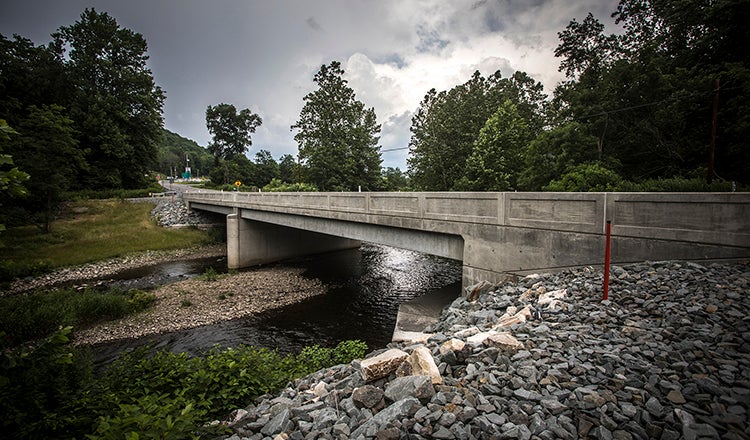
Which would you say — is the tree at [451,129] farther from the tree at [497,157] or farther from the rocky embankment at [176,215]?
the rocky embankment at [176,215]

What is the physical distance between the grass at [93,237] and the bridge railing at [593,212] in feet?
72.2

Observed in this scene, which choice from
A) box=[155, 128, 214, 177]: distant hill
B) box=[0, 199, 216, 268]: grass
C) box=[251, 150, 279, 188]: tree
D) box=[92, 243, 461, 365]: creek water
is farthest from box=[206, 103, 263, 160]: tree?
box=[92, 243, 461, 365]: creek water

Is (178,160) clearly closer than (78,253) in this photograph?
No

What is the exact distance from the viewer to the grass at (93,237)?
1992 cm

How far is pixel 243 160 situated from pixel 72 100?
36.4m

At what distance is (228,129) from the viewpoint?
78562mm

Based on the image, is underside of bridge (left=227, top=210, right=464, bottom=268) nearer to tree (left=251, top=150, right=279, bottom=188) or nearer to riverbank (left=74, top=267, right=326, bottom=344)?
riverbank (left=74, top=267, right=326, bottom=344)

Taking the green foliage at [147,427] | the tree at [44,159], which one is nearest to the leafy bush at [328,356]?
the green foliage at [147,427]

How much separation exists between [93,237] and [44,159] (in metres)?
6.46

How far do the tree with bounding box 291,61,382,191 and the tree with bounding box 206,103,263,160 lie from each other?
49.4 meters

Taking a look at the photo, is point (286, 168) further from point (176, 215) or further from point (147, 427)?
point (147, 427)

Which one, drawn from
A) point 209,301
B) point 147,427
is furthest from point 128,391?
point 209,301

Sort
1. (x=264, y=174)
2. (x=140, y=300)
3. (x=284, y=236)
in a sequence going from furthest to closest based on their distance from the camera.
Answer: (x=264, y=174)
(x=284, y=236)
(x=140, y=300)

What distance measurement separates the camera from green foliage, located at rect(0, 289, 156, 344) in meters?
9.81
